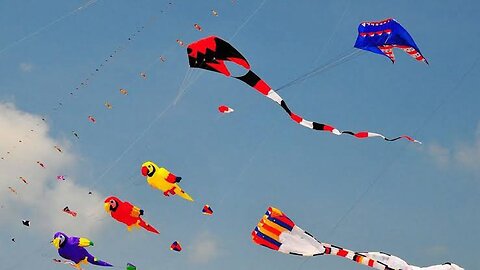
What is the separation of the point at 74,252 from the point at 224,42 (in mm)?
16095

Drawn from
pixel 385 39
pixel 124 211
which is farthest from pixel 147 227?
pixel 385 39

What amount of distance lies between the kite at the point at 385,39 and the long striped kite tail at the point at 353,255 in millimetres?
12620

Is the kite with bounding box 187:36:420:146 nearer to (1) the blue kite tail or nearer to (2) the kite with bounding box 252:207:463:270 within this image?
(2) the kite with bounding box 252:207:463:270

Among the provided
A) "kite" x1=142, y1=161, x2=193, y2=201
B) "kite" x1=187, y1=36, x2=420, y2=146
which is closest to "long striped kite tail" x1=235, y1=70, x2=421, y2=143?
"kite" x1=187, y1=36, x2=420, y2=146

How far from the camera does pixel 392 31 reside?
33.5m

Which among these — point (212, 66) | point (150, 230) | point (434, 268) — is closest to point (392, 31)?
point (212, 66)

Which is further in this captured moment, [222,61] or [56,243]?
[56,243]

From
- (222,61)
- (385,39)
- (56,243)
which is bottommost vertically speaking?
(56,243)

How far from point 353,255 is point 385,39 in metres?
13.0

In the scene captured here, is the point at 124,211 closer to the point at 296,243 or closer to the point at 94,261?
the point at 94,261

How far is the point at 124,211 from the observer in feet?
119

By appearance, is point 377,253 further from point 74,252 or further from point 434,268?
point 74,252

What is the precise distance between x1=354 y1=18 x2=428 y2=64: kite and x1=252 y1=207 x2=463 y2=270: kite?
12103 millimetres

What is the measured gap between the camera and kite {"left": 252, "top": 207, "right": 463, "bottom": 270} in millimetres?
25500
